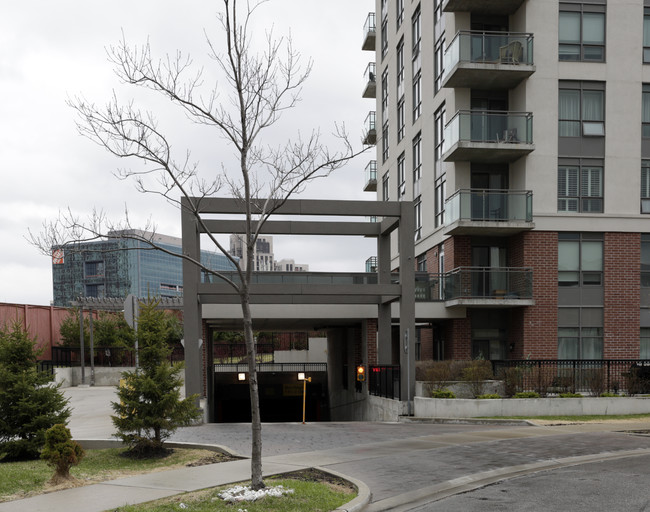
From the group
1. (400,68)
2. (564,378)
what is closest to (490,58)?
(400,68)

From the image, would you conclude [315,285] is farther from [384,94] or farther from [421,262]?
[384,94]

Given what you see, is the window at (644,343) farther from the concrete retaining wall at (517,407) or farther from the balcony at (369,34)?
the balcony at (369,34)

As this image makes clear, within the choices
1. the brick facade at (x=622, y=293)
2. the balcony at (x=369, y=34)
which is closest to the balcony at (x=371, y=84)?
the balcony at (x=369, y=34)

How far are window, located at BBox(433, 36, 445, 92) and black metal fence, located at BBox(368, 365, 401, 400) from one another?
14.4 meters

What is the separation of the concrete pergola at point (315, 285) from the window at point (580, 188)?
8.03 m

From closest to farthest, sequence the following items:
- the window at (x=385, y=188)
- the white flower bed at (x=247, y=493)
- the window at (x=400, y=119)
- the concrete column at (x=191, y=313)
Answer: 1. the white flower bed at (x=247, y=493)
2. the concrete column at (x=191, y=313)
3. the window at (x=400, y=119)
4. the window at (x=385, y=188)

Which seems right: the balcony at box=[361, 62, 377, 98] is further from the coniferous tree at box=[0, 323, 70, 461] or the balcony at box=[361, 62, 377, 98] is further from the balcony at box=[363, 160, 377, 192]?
the coniferous tree at box=[0, 323, 70, 461]

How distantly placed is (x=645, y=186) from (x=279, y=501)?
2379 centimetres

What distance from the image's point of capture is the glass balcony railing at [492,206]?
Result: 25.8 metres

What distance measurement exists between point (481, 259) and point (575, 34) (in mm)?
10253

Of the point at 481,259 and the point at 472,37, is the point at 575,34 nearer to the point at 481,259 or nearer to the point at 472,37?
the point at 472,37

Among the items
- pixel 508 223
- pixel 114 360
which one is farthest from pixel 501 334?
pixel 114 360

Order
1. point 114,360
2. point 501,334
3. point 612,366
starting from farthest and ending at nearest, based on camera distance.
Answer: point 114,360 → point 501,334 → point 612,366

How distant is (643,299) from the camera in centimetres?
2634
